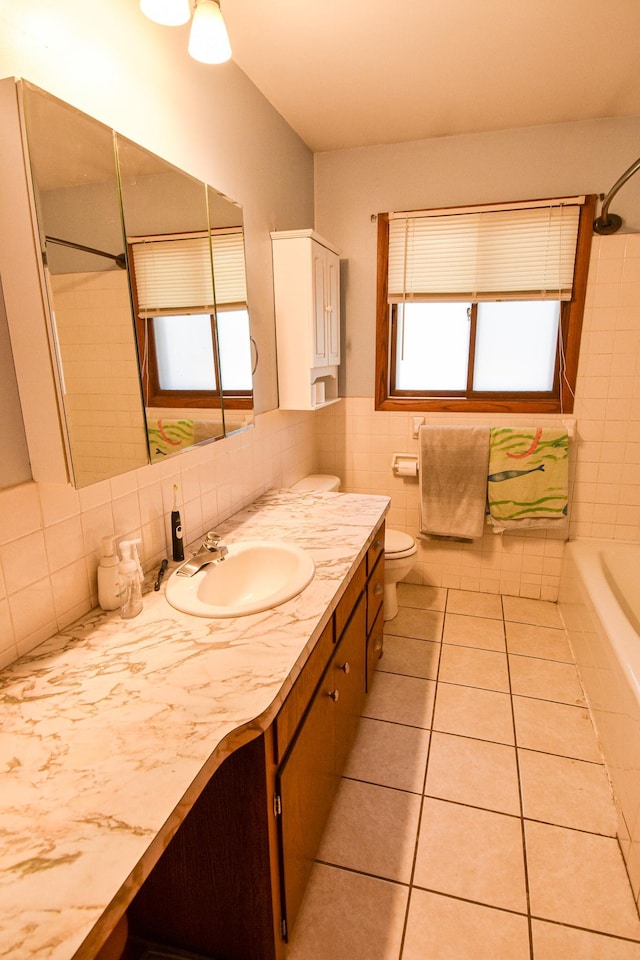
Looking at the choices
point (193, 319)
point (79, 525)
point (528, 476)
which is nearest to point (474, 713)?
point (528, 476)

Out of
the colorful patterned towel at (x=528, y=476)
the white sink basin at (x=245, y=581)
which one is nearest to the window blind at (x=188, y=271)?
the white sink basin at (x=245, y=581)

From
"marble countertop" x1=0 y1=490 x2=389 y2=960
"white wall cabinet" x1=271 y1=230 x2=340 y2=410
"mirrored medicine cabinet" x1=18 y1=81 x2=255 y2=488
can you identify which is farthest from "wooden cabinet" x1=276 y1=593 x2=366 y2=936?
"white wall cabinet" x1=271 y1=230 x2=340 y2=410

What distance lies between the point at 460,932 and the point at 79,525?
1.45 m

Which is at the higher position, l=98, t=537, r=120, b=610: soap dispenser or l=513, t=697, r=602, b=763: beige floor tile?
l=98, t=537, r=120, b=610: soap dispenser

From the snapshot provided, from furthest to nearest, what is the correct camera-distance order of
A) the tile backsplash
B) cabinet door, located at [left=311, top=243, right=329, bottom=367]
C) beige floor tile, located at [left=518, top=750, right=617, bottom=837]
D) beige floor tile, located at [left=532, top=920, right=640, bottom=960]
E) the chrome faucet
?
cabinet door, located at [left=311, top=243, right=329, bottom=367]
beige floor tile, located at [left=518, top=750, right=617, bottom=837]
the chrome faucet
beige floor tile, located at [left=532, top=920, right=640, bottom=960]
the tile backsplash

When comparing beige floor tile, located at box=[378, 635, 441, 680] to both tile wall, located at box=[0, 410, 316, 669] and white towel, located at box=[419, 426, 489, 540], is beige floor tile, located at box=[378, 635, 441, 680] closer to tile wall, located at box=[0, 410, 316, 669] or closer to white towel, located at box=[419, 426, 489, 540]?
white towel, located at box=[419, 426, 489, 540]

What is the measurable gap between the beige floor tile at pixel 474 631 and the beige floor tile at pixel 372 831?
39.3 inches

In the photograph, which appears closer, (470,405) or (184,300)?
(184,300)

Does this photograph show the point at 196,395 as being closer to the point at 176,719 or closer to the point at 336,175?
the point at 176,719

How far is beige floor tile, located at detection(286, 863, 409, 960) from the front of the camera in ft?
4.15

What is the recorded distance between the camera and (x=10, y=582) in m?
1.05

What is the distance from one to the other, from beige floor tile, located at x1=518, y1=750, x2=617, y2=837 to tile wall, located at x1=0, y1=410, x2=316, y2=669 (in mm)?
1459

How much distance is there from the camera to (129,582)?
1.26m

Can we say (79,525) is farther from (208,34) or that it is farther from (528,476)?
(528,476)
